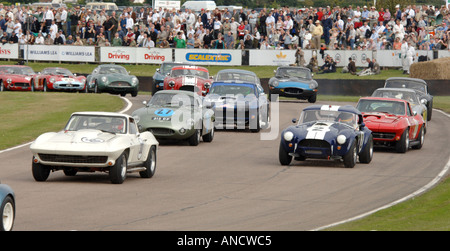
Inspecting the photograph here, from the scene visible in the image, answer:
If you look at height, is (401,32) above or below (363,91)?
above

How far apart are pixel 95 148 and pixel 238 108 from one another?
10.5 metres

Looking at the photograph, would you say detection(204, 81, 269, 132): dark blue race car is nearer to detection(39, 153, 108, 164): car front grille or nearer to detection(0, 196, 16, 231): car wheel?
detection(39, 153, 108, 164): car front grille

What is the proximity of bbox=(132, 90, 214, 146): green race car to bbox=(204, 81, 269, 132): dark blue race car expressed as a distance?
2.02 m

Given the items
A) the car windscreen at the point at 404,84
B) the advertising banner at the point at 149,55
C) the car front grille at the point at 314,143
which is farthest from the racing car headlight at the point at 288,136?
the advertising banner at the point at 149,55

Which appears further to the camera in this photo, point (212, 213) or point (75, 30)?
point (75, 30)

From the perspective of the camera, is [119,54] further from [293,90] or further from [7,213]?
[7,213]

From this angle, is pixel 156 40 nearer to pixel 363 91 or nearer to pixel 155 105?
pixel 363 91

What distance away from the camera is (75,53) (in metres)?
45.1

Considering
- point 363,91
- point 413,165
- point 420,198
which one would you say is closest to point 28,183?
point 420,198

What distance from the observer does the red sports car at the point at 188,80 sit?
3052 cm

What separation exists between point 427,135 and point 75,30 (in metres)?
27.5

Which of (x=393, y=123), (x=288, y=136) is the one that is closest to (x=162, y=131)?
→ (x=288, y=136)

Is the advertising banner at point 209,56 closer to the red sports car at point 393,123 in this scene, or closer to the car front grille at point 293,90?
the car front grille at point 293,90

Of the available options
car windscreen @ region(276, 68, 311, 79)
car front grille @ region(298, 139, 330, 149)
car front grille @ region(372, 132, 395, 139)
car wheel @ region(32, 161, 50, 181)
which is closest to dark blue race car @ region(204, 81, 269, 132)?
car front grille @ region(372, 132, 395, 139)
